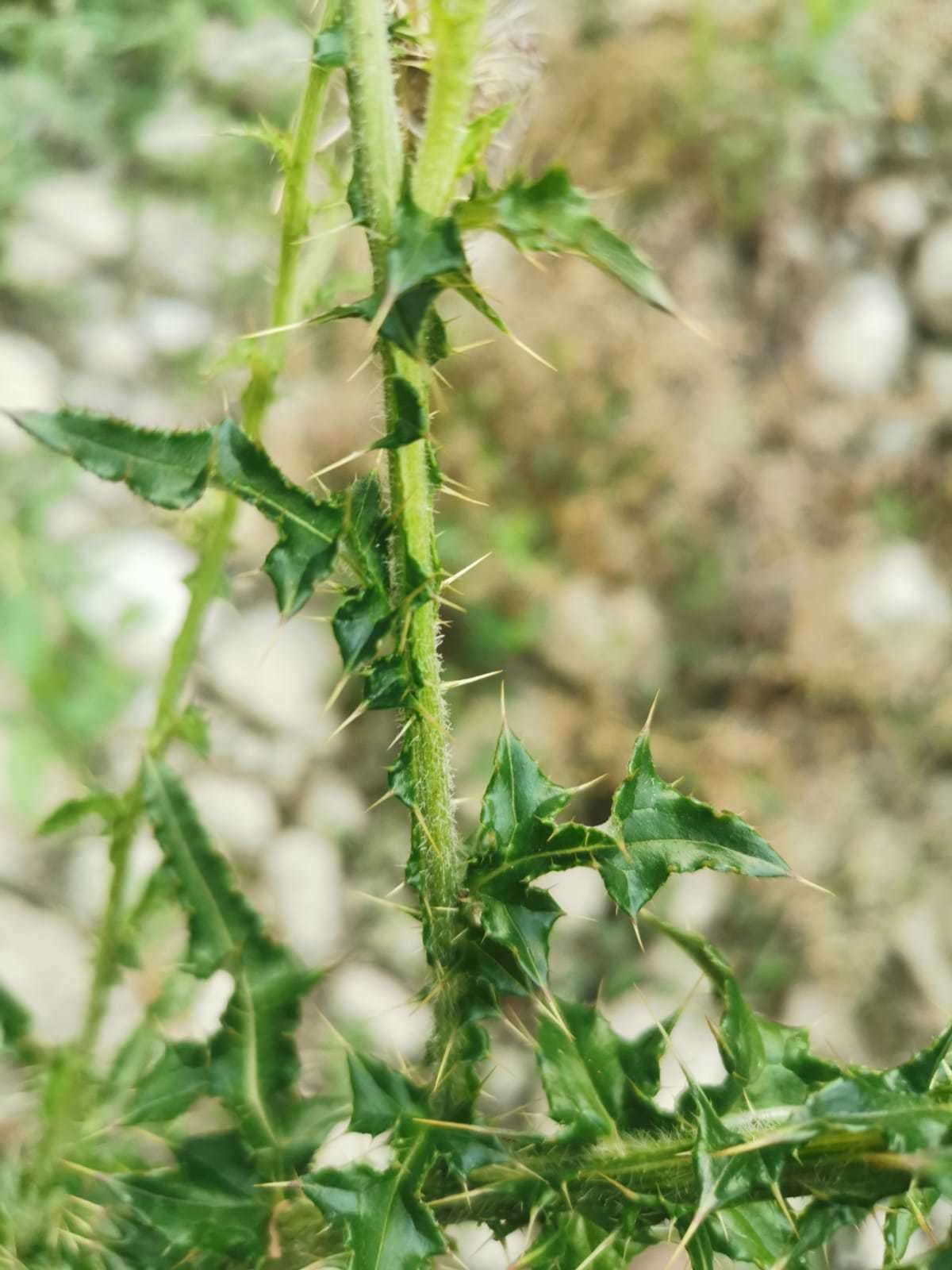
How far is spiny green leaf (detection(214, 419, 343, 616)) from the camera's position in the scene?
70 cm

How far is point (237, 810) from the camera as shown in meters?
2.53

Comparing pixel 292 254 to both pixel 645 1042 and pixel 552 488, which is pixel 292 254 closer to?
pixel 645 1042

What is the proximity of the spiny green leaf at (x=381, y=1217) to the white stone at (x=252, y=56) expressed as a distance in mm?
3276

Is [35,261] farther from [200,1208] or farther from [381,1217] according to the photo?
[381,1217]

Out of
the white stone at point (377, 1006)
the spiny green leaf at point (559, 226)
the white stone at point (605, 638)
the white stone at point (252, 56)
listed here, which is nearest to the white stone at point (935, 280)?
the white stone at point (605, 638)

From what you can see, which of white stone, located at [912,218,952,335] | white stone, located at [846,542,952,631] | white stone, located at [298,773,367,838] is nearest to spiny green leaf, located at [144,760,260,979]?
white stone, located at [298,773,367,838]

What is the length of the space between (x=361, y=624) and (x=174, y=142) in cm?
315

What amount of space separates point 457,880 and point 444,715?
0.41ft

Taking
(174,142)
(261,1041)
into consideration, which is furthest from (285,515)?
(174,142)

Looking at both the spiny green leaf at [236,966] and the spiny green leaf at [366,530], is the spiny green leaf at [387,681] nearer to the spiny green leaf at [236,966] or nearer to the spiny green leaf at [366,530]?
the spiny green leaf at [366,530]

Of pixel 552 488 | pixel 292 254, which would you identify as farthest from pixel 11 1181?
pixel 552 488

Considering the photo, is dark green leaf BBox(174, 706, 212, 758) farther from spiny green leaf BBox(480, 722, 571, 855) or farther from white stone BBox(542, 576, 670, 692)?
white stone BBox(542, 576, 670, 692)

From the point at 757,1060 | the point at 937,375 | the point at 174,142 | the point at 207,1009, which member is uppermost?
the point at 174,142

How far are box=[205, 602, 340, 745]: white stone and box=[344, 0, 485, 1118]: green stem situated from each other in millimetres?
1901
